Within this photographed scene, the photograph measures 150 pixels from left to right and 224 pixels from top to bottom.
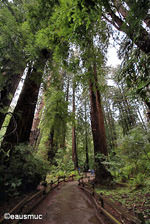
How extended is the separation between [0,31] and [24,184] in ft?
18.7

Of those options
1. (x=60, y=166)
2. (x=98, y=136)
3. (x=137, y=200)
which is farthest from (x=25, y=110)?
(x=60, y=166)

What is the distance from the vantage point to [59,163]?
39.4 ft

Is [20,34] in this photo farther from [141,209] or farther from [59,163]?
[59,163]

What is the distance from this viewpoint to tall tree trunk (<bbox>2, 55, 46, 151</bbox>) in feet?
14.7

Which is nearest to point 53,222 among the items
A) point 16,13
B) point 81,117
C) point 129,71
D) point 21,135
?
point 21,135

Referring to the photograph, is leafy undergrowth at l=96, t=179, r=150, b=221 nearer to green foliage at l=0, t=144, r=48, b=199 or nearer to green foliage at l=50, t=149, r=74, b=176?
green foliage at l=0, t=144, r=48, b=199

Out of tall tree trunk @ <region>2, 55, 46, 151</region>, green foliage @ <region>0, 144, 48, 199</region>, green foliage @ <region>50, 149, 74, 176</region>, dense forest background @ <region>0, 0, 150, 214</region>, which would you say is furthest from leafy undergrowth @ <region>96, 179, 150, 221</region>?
green foliage @ <region>50, 149, 74, 176</region>

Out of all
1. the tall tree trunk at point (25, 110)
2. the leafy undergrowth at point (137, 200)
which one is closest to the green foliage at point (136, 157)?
the leafy undergrowth at point (137, 200)

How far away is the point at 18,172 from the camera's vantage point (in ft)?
12.5

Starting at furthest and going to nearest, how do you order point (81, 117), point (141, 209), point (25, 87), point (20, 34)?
point (81, 117)
point (25, 87)
point (20, 34)
point (141, 209)

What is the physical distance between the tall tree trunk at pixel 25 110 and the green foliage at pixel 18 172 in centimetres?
57

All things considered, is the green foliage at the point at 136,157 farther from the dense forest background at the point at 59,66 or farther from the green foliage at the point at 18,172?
the green foliage at the point at 18,172

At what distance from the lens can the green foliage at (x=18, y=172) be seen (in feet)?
11.1

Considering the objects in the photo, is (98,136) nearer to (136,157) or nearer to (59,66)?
(136,157)
